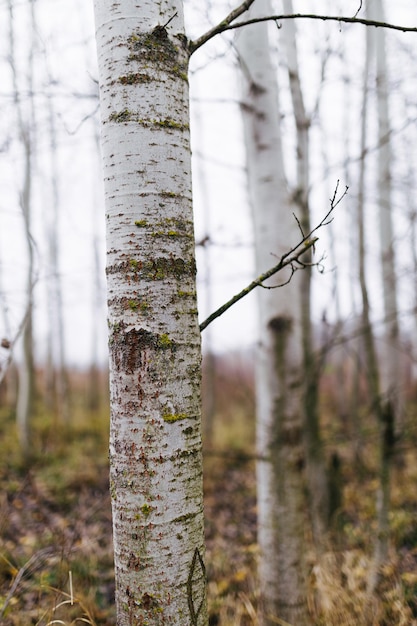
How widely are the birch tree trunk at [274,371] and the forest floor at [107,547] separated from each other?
313 mm

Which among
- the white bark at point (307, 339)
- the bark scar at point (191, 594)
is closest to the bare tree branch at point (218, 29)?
the bark scar at point (191, 594)

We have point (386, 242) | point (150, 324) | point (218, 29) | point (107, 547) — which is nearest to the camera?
point (150, 324)

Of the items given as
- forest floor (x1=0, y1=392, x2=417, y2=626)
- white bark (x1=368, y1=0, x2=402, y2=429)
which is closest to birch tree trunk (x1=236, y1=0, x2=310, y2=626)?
forest floor (x1=0, y1=392, x2=417, y2=626)

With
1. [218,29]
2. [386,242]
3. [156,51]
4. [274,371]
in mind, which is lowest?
[274,371]

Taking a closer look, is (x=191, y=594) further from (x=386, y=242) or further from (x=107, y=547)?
(x=386, y=242)

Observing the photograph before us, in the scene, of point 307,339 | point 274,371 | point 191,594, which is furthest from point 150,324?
point 307,339

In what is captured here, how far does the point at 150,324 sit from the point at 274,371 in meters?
1.71

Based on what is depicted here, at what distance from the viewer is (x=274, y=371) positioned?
280 cm

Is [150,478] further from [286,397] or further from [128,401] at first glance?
[286,397]

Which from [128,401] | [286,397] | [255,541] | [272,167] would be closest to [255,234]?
[272,167]

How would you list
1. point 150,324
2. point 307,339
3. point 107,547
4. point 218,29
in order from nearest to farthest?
point 150,324
point 218,29
point 107,547
point 307,339

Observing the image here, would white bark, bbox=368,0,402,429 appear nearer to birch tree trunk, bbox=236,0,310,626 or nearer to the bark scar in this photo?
birch tree trunk, bbox=236,0,310,626

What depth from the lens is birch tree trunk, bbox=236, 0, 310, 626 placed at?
2.69m

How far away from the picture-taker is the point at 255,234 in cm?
295
